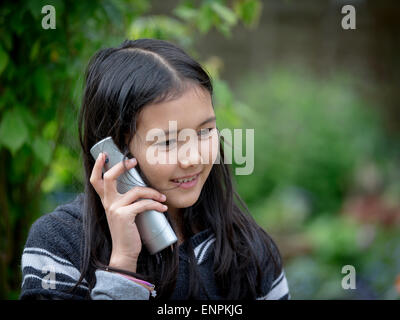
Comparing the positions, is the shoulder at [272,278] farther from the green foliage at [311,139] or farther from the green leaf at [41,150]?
the green foliage at [311,139]

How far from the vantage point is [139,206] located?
140 cm

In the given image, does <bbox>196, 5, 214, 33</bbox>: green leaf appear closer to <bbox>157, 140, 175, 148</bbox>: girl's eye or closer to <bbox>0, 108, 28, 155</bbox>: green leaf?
<bbox>0, 108, 28, 155</bbox>: green leaf

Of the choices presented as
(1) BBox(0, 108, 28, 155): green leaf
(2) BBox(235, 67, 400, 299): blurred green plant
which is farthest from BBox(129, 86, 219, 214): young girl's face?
(2) BBox(235, 67, 400, 299): blurred green plant

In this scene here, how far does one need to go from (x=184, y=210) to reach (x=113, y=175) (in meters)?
0.34

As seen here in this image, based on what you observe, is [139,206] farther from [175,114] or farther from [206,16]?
[206,16]

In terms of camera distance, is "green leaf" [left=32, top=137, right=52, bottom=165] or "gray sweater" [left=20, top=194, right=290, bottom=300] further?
"green leaf" [left=32, top=137, right=52, bottom=165]

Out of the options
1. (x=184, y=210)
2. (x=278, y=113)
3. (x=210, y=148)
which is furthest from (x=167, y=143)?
(x=278, y=113)

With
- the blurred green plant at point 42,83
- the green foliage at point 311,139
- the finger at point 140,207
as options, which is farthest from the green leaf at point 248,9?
the green foliage at point 311,139

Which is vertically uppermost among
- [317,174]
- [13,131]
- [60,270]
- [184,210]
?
[13,131]

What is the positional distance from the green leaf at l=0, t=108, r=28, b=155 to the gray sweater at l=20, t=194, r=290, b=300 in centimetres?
47

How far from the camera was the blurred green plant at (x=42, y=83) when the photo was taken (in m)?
1.97

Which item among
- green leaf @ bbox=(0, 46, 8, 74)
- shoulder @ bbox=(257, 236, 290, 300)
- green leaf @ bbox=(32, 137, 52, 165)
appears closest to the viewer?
shoulder @ bbox=(257, 236, 290, 300)

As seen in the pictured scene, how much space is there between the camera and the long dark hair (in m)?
1.42

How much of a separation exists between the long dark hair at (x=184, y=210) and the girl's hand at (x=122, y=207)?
63mm
